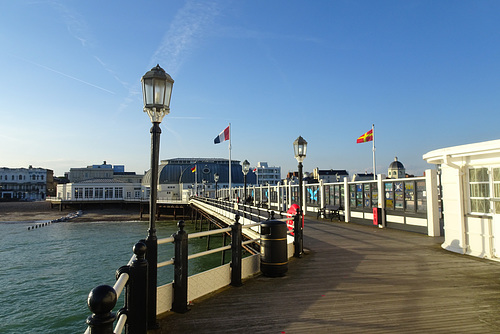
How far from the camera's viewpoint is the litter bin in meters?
7.14

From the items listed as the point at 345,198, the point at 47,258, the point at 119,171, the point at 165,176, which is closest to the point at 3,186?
the point at 119,171

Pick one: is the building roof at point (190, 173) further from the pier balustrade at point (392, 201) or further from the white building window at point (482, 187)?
the white building window at point (482, 187)

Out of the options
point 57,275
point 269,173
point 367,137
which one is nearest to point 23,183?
point 269,173

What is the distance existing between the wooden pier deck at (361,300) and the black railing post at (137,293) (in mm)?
494

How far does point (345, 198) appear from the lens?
65.2ft

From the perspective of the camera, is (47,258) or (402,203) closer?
(402,203)

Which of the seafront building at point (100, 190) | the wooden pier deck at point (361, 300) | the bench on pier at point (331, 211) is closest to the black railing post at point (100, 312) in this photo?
the wooden pier deck at point (361, 300)

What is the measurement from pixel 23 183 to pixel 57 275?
405 feet

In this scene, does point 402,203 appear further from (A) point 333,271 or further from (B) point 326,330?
(B) point 326,330

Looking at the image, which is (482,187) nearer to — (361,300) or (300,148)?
(300,148)

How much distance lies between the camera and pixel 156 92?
5027 millimetres

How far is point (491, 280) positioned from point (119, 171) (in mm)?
153646

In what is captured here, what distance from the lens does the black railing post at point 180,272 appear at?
196 inches

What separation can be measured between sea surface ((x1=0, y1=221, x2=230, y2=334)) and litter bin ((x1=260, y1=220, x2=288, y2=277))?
7817mm
